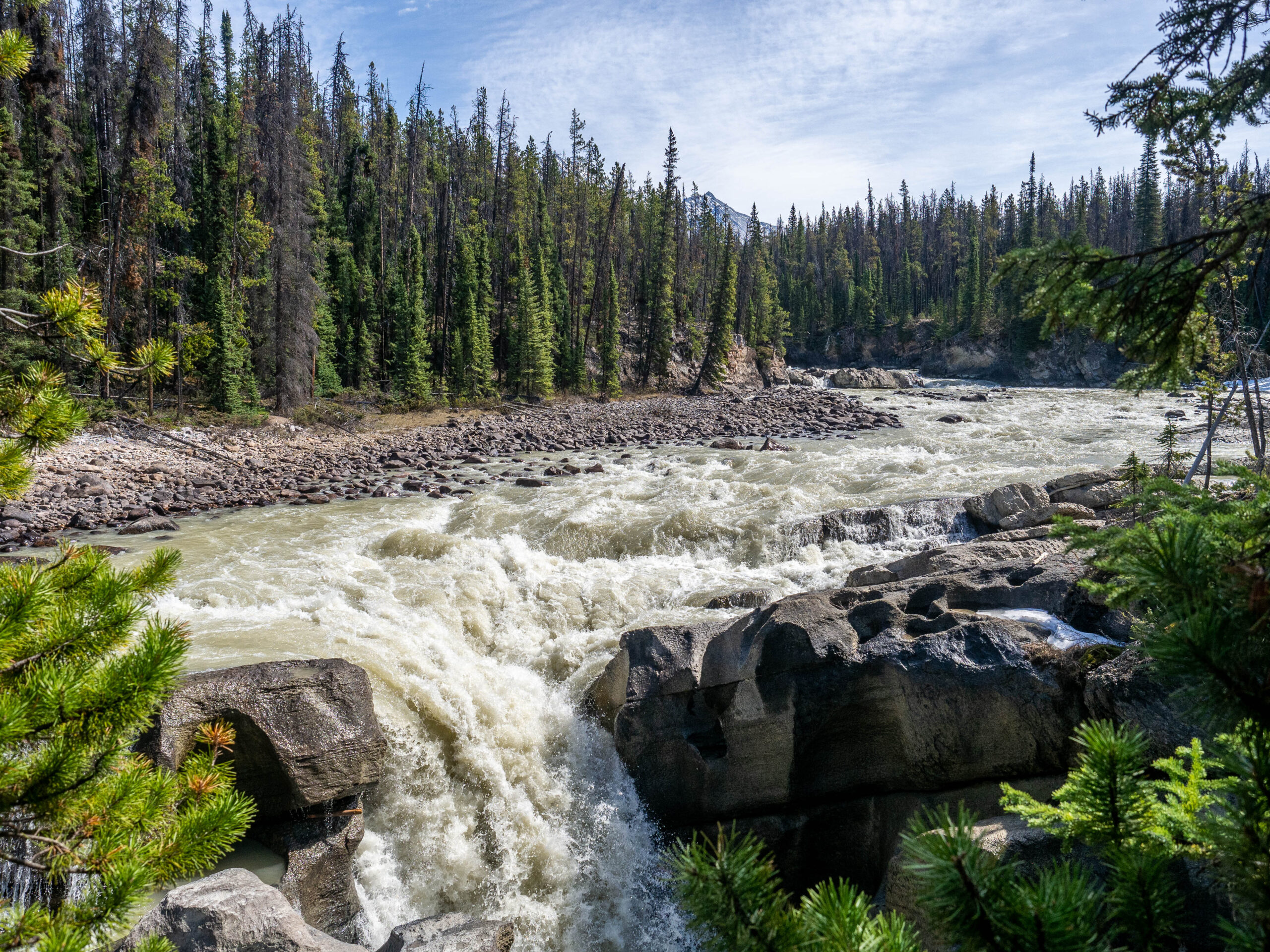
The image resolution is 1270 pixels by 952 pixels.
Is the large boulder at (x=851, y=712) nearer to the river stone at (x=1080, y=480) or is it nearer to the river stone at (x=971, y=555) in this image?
the river stone at (x=971, y=555)

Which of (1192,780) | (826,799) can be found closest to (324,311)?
(826,799)

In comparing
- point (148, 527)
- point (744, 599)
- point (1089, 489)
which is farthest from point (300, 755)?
point (1089, 489)

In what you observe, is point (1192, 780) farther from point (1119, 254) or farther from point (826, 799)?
point (826, 799)

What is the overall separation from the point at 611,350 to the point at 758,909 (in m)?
46.0

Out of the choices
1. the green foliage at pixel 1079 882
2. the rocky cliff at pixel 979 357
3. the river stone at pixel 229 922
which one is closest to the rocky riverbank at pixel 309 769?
the river stone at pixel 229 922

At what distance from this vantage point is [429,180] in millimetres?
53031

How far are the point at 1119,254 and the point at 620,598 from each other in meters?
8.07

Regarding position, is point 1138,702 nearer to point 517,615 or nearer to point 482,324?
point 517,615

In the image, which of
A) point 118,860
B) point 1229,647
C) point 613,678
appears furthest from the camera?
point 613,678

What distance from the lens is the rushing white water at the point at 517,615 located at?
593 cm

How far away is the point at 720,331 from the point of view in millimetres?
54344

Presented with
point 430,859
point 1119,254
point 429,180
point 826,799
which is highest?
point 429,180

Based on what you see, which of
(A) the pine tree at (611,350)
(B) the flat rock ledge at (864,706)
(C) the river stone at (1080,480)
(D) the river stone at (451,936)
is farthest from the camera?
(A) the pine tree at (611,350)

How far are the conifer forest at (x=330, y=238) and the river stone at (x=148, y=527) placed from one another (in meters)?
2.87
